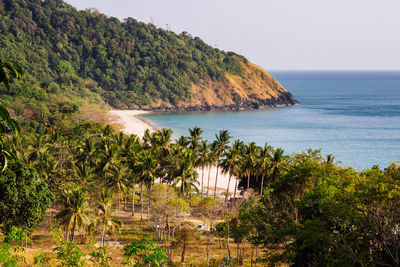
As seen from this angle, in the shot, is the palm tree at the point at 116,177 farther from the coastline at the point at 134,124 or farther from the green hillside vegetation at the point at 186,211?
the coastline at the point at 134,124

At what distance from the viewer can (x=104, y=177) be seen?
5694cm

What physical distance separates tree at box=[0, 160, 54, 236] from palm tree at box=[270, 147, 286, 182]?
122ft

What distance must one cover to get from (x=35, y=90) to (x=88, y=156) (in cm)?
9114

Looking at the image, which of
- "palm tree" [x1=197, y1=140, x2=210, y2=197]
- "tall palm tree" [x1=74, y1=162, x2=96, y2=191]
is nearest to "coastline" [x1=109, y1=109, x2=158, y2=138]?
"palm tree" [x1=197, y1=140, x2=210, y2=197]

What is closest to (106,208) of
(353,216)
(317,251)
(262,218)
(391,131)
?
(262,218)

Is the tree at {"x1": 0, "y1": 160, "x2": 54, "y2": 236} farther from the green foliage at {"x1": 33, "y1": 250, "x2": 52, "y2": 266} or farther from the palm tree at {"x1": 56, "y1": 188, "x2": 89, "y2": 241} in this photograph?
the green foliage at {"x1": 33, "y1": 250, "x2": 52, "y2": 266}

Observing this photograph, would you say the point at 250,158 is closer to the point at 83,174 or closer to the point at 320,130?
the point at 83,174

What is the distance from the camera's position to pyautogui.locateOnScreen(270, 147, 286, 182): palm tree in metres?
58.8

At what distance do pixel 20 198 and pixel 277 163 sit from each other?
39.8 meters

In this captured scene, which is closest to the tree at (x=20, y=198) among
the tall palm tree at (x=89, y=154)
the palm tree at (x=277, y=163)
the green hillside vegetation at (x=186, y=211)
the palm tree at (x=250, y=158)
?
the green hillside vegetation at (x=186, y=211)

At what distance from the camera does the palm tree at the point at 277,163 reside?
193ft

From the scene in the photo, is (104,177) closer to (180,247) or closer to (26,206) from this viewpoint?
(180,247)

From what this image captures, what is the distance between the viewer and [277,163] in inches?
2318

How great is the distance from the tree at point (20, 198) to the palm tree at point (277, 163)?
37218 millimetres
